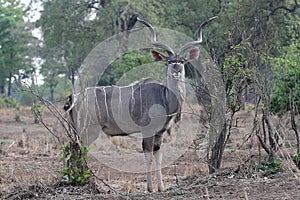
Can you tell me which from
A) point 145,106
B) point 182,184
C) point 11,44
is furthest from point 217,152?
point 11,44

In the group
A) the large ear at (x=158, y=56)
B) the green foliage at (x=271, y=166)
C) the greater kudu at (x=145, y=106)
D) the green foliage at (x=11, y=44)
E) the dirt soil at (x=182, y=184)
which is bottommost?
the dirt soil at (x=182, y=184)

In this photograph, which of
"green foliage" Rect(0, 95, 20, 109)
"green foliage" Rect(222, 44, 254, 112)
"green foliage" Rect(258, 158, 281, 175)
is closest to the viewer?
"green foliage" Rect(258, 158, 281, 175)

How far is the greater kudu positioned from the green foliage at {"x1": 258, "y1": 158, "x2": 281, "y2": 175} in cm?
121

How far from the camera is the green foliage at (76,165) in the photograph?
18.1 feet

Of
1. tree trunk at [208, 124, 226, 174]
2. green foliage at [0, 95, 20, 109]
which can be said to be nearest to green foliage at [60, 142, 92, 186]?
tree trunk at [208, 124, 226, 174]

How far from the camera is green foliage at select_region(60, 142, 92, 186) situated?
5516 mm

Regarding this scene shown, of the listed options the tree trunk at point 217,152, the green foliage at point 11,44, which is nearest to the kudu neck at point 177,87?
the tree trunk at point 217,152

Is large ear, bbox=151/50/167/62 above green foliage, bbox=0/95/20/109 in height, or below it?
above

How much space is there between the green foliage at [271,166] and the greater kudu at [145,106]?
3.98ft

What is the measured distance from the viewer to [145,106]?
7.54 m

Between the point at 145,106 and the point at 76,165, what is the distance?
2164mm

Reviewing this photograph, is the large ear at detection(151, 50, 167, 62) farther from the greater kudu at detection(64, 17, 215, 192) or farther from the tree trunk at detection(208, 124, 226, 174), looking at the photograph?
the tree trunk at detection(208, 124, 226, 174)

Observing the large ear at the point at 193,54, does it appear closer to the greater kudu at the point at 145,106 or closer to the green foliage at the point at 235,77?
the greater kudu at the point at 145,106

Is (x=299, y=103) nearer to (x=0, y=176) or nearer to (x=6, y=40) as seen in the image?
(x=0, y=176)
